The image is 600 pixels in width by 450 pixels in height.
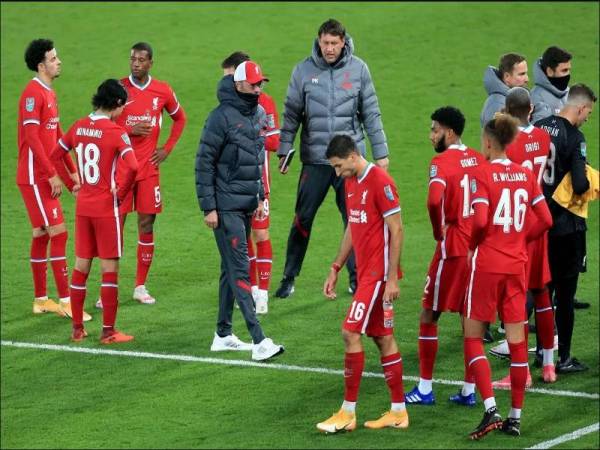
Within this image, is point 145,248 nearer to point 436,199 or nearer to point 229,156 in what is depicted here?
point 229,156

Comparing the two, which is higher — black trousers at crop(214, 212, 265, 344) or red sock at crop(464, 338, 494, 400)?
black trousers at crop(214, 212, 265, 344)

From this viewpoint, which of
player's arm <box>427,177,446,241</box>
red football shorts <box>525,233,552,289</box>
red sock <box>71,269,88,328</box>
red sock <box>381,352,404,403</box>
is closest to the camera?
red sock <box>381,352,404,403</box>

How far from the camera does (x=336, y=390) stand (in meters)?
11.4

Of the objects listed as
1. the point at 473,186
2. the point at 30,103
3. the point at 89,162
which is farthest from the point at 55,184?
the point at 473,186

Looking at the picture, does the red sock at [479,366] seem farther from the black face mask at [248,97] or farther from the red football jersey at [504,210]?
the black face mask at [248,97]

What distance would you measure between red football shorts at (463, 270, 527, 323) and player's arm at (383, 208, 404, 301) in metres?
0.52

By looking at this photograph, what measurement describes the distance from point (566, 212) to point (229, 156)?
9.10ft

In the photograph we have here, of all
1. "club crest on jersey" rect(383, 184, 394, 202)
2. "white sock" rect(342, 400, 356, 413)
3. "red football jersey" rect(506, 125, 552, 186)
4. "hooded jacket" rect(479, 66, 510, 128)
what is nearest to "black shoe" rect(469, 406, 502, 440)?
"white sock" rect(342, 400, 356, 413)

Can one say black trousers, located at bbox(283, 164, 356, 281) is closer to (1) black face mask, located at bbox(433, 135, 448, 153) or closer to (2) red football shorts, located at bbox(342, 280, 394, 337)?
(1) black face mask, located at bbox(433, 135, 448, 153)

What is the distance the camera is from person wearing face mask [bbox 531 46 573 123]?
12.2 metres

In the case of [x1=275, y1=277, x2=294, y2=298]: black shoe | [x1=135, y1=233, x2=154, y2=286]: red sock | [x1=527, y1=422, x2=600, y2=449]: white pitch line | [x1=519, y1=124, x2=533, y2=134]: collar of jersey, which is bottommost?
[x1=527, y1=422, x2=600, y2=449]: white pitch line

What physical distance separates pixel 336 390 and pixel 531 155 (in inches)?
94.2

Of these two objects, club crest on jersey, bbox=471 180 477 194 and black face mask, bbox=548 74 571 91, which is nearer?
club crest on jersey, bbox=471 180 477 194

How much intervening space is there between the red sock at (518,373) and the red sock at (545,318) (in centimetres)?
109
